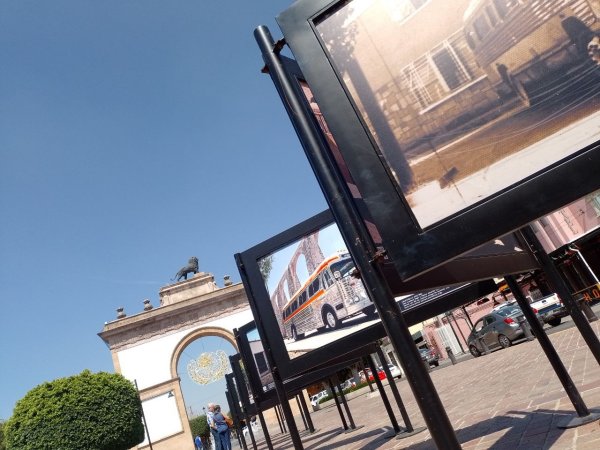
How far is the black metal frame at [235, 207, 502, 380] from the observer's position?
9.53ft

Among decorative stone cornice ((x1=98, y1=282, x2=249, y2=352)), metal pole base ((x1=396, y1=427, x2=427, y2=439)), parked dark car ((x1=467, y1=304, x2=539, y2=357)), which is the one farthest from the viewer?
decorative stone cornice ((x1=98, y1=282, x2=249, y2=352))

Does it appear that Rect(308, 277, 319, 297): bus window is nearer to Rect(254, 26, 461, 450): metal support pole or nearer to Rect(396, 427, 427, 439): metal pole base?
Rect(254, 26, 461, 450): metal support pole

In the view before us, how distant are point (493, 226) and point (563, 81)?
30.5 inches

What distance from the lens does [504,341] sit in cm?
1391

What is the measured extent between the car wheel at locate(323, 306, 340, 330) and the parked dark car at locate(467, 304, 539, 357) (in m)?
11.1

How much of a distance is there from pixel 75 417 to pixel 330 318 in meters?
14.1

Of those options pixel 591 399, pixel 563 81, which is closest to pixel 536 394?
pixel 591 399

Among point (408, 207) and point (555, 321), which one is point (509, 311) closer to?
point (555, 321)

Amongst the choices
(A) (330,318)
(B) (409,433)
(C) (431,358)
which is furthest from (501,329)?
(A) (330,318)

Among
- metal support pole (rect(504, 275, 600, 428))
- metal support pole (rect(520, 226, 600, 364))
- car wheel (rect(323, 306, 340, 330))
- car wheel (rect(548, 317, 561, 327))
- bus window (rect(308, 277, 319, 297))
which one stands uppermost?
bus window (rect(308, 277, 319, 297))

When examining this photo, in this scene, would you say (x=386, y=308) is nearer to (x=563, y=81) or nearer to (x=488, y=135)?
(x=488, y=135)

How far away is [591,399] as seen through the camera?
12.3 feet

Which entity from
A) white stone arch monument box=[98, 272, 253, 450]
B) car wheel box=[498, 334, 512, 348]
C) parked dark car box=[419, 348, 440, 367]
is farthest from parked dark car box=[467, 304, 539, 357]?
white stone arch monument box=[98, 272, 253, 450]

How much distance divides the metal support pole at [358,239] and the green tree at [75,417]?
15.6 meters
